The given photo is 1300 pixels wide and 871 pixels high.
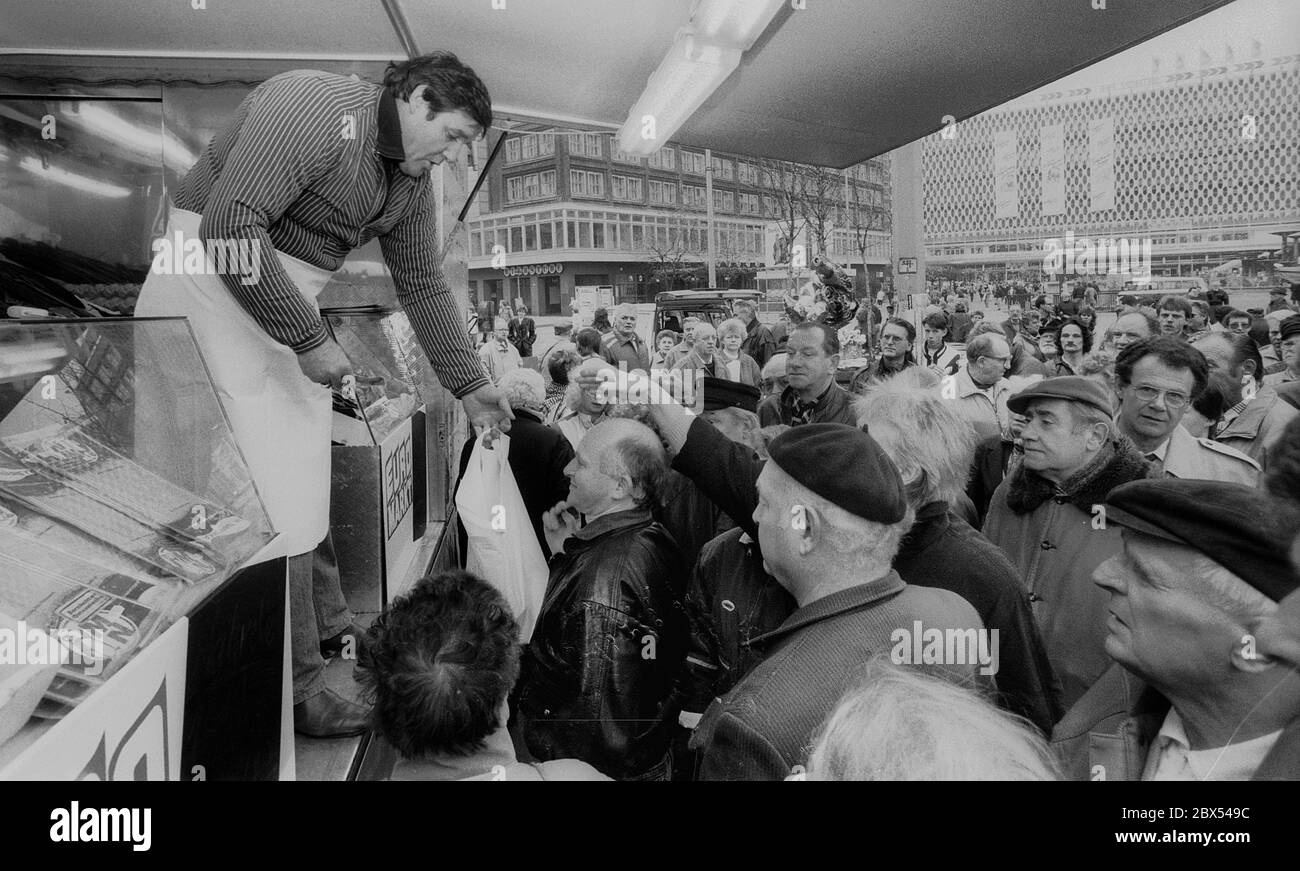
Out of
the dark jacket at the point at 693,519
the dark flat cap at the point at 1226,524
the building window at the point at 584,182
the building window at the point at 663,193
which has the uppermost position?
the building window at the point at 663,193

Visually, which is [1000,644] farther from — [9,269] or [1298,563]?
[9,269]

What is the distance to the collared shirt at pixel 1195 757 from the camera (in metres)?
1.25

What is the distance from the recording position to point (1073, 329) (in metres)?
6.65

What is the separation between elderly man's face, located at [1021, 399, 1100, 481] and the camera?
282 cm

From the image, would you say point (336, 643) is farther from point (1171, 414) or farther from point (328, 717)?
point (1171, 414)

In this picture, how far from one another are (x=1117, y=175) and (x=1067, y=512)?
15.2 metres

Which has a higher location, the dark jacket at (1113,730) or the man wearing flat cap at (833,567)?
the man wearing flat cap at (833,567)

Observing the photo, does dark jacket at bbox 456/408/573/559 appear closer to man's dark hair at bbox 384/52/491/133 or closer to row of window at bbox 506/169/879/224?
man's dark hair at bbox 384/52/491/133

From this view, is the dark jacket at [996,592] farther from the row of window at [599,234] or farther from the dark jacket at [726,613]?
the row of window at [599,234]

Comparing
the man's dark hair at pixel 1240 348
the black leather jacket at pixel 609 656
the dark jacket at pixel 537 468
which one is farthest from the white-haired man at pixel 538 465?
the man's dark hair at pixel 1240 348

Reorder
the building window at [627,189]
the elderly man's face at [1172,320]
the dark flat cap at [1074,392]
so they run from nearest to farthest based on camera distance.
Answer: the dark flat cap at [1074,392] → the elderly man's face at [1172,320] → the building window at [627,189]

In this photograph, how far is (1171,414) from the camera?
328 centimetres

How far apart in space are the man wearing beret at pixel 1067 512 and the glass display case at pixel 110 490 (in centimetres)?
216

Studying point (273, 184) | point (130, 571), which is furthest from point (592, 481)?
point (130, 571)
